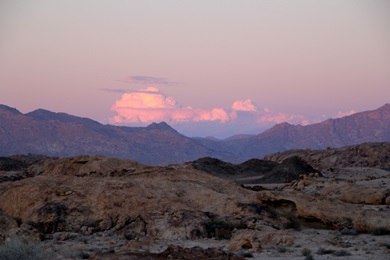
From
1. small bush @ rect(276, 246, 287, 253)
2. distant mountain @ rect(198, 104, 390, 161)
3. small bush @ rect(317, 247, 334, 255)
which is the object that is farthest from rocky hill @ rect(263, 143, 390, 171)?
distant mountain @ rect(198, 104, 390, 161)

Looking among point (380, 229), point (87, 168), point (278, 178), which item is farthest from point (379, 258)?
point (278, 178)

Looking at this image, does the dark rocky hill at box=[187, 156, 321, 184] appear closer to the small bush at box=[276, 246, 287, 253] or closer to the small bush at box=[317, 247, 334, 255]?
the small bush at box=[276, 246, 287, 253]

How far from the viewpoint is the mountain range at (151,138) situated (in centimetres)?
14262

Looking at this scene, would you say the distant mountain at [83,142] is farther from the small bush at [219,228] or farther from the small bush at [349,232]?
the small bush at [349,232]

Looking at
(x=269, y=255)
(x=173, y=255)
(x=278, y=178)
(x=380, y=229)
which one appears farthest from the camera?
(x=278, y=178)

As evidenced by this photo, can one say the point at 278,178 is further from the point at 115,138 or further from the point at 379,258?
the point at 115,138

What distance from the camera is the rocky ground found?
52.7 ft

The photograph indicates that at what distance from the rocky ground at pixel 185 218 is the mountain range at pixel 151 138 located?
10638 cm

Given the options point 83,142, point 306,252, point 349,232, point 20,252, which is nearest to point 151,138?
point 83,142

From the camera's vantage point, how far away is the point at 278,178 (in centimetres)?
4516

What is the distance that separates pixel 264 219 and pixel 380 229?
3.23 meters

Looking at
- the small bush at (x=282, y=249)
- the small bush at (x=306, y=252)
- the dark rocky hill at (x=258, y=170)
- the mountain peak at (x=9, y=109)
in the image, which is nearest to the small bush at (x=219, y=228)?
the small bush at (x=282, y=249)

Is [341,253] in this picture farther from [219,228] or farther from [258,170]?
[258,170]

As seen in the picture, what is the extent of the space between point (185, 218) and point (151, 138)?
145 metres
